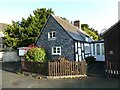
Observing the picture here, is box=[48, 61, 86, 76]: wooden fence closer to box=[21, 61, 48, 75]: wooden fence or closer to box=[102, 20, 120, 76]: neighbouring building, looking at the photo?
box=[21, 61, 48, 75]: wooden fence

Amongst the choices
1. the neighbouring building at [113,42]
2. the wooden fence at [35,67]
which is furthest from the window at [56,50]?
the neighbouring building at [113,42]

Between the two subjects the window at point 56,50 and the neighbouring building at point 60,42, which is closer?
the neighbouring building at point 60,42

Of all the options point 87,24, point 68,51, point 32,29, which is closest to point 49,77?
point 68,51

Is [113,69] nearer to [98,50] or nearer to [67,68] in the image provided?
[67,68]

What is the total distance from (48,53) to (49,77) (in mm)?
11916

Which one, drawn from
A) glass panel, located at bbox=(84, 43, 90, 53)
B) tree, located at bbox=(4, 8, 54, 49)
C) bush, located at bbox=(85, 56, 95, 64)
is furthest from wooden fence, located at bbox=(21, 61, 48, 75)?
tree, located at bbox=(4, 8, 54, 49)

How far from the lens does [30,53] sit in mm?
24328

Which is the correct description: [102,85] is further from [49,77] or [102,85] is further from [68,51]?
[68,51]

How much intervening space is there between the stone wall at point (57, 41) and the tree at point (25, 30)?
30.3 ft

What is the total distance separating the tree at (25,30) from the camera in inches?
1591

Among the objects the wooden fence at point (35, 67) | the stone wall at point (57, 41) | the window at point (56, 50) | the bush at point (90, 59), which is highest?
the stone wall at point (57, 41)

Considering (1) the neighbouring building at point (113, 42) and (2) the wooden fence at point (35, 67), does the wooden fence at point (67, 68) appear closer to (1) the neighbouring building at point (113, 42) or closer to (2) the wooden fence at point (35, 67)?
(2) the wooden fence at point (35, 67)

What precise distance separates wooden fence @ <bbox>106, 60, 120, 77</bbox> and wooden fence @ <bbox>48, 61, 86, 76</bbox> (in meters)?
2.17

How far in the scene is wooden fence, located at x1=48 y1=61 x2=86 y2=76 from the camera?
61.8 ft
